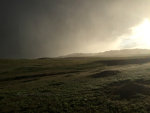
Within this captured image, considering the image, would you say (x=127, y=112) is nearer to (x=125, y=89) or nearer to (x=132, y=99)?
(x=132, y=99)

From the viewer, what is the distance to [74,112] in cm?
1858

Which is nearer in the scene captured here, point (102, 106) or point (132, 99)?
point (102, 106)

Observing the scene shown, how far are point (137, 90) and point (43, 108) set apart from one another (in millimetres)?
16819

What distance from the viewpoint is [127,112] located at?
58.4ft

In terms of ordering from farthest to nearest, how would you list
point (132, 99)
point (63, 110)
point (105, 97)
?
point (105, 97), point (132, 99), point (63, 110)

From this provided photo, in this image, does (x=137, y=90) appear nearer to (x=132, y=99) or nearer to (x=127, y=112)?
(x=132, y=99)

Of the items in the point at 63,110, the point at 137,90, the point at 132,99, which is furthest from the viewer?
the point at 137,90

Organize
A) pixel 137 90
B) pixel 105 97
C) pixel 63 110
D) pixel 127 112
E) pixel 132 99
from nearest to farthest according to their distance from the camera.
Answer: pixel 127 112, pixel 63 110, pixel 132 99, pixel 105 97, pixel 137 90

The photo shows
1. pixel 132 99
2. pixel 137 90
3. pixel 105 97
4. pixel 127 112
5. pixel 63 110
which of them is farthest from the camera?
pixel 137 90

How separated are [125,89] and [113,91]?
2.29 metres

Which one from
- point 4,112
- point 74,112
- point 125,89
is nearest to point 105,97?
point 125,89

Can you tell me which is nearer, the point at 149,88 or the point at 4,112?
the point at 4,112

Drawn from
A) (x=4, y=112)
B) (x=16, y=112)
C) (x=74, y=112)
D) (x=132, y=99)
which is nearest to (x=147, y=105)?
(x=132, y=99)

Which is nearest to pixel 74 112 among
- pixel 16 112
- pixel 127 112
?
pixel 127 112
